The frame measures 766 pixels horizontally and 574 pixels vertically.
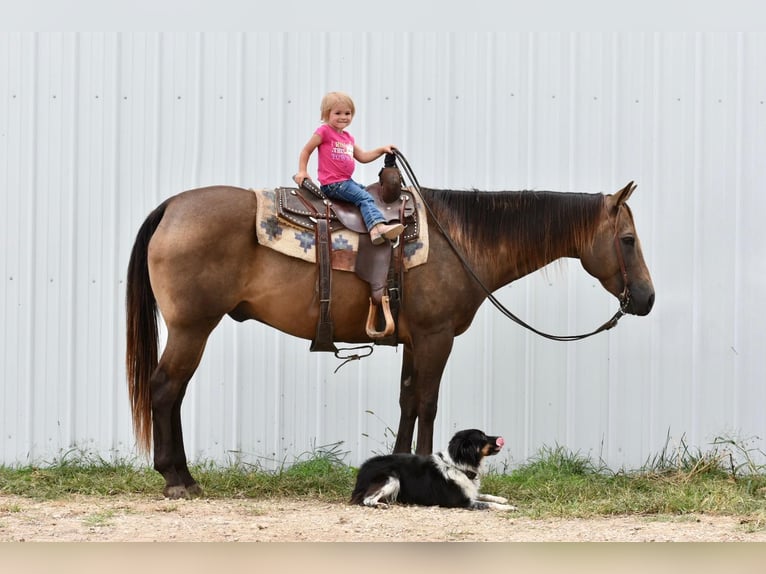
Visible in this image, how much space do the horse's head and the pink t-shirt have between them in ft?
5.37

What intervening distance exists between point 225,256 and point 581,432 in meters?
3.00

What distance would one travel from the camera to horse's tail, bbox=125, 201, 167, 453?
221 inches

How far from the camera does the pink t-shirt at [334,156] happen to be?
560cm

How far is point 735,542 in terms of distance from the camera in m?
4.34

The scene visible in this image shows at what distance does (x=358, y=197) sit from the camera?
5.59 metres

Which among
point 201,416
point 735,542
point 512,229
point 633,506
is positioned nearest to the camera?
point 735,542

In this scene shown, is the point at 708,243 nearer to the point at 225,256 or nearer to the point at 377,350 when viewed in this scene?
the point at 377,350

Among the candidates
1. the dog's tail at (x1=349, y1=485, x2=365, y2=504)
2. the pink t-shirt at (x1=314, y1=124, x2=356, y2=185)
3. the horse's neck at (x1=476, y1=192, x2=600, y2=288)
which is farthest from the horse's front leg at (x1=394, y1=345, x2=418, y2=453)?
the pink t-shirt at (x1=314, y1=124, x2=356, y2=185)

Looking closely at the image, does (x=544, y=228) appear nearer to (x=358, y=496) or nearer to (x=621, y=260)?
(x=621, y=260)

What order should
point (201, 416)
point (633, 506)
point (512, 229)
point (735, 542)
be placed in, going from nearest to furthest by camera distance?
point (735, 542) < point (633, 506) < point (512, 229) < point (201, 416)

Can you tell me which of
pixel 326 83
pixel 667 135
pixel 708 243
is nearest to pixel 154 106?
pixel 326 83

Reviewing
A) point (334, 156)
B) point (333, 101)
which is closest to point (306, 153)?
point (334, 156)

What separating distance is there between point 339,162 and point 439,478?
197 centimetres

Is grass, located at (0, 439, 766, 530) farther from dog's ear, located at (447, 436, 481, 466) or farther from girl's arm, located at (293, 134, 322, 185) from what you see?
girl's arm, located at (293, 134, 322, 185)
